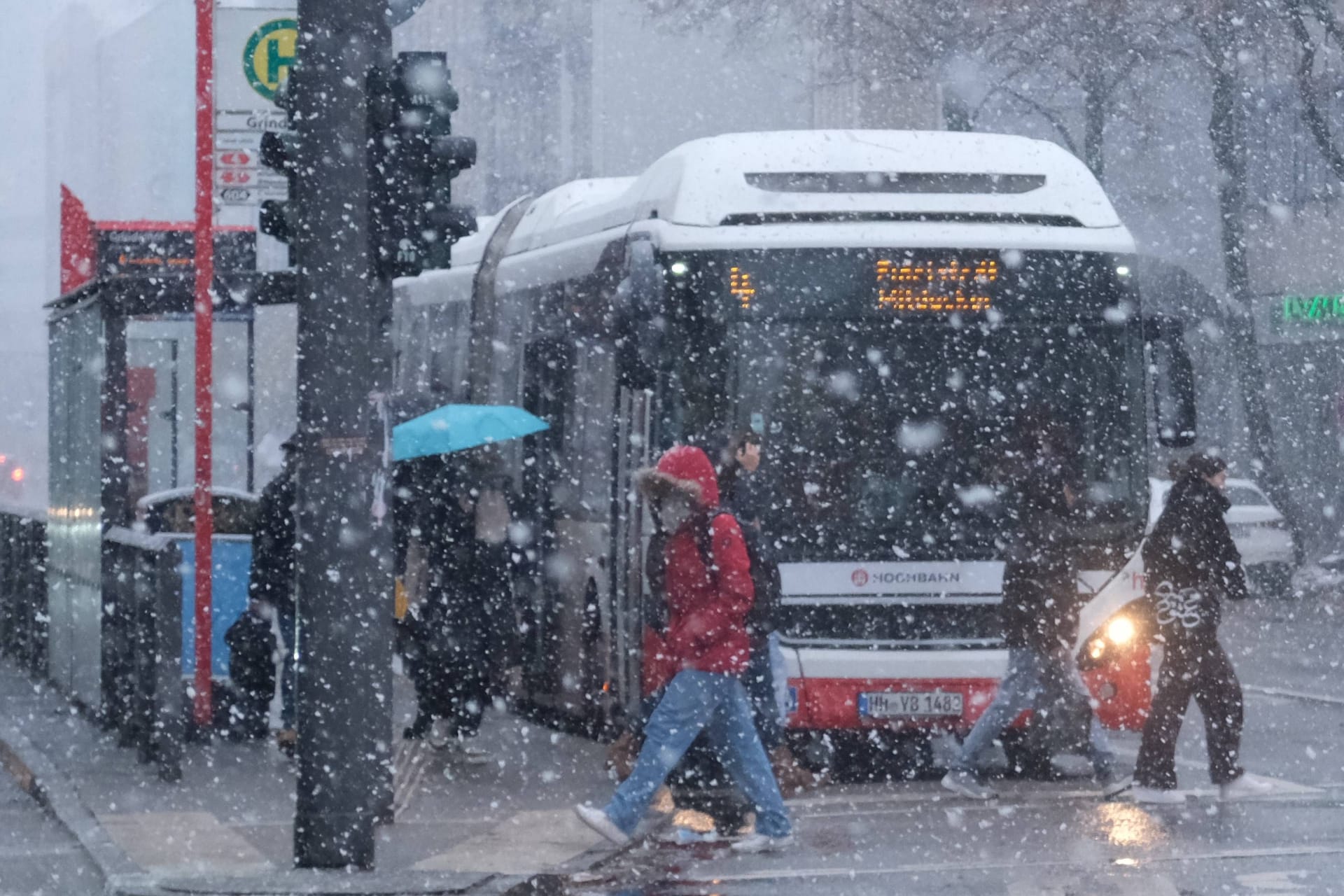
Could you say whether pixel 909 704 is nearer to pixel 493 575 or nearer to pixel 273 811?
pixel 493 575

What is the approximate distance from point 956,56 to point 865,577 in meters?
22.3

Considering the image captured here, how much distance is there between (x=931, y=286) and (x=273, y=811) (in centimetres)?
405

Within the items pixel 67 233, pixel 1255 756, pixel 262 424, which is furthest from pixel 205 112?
pixel 262 424

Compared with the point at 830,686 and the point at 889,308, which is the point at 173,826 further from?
the point at 889,308

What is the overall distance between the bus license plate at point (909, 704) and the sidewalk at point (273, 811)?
1.28 metres

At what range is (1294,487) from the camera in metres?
33.7

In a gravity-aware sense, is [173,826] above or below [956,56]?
below

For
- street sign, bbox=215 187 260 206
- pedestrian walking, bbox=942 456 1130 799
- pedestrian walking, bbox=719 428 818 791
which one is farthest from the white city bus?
street sign, bbox=215 187 260 206

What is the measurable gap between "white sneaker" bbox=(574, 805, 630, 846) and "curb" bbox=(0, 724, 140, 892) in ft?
5.70

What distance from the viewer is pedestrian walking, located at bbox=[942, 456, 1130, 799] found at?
10.6 m

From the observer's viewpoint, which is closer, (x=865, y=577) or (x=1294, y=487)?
(x=865, y=577)

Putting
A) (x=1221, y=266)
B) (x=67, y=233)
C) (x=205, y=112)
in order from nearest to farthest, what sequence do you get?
(x=205, y=112)
(x=67, y=233)
(x=1221, y=266)

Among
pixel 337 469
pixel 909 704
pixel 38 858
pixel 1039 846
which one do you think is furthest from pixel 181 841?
pixel 909 704

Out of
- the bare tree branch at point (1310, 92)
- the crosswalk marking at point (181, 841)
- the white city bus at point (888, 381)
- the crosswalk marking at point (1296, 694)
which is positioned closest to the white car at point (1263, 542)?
the bare tree branch at point (1310, 92)
